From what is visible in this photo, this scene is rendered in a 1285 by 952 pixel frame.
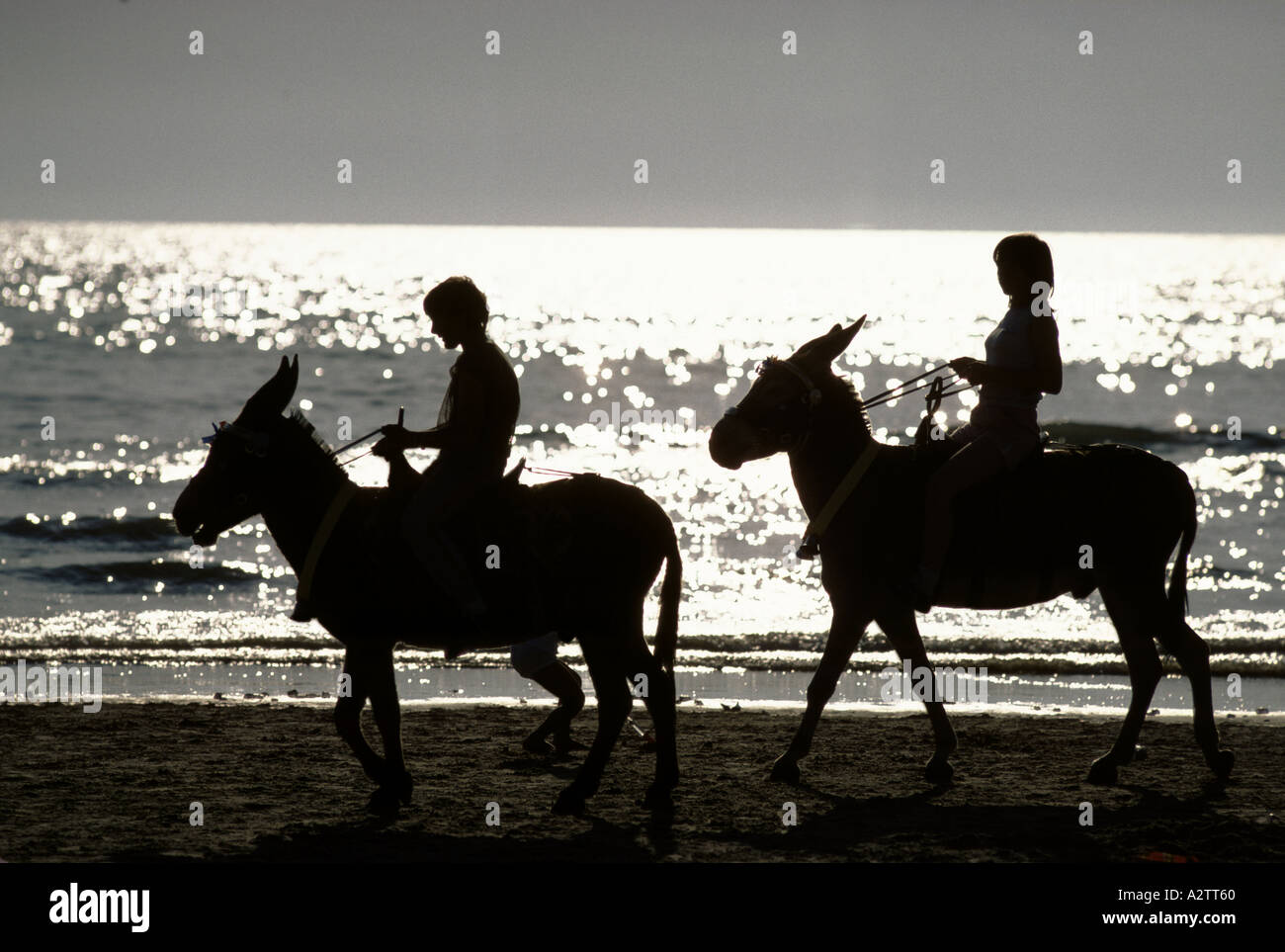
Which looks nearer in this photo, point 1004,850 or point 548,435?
point 1004,850

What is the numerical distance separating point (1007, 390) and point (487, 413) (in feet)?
9.66

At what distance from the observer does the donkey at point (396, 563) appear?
25.5 ft

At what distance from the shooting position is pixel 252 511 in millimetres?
7871

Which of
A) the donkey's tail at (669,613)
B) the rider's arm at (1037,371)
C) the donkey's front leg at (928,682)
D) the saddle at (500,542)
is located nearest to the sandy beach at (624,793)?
the donkey's front leg at (928,682)

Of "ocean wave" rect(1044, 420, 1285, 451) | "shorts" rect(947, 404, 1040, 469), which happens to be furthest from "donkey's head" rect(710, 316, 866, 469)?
"ocean wave" rect(1044, 420, 1285, 451)

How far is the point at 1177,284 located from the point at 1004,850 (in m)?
147

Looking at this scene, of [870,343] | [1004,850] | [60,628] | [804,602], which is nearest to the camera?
[1004,850]

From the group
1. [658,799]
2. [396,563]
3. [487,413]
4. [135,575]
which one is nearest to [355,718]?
[396,563]

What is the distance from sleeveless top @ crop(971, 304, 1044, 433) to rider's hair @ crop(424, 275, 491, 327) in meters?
2.85

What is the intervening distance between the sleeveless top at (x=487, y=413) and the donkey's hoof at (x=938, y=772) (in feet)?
9.99

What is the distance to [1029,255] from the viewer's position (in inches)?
337

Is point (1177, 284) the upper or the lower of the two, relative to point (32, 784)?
upper
